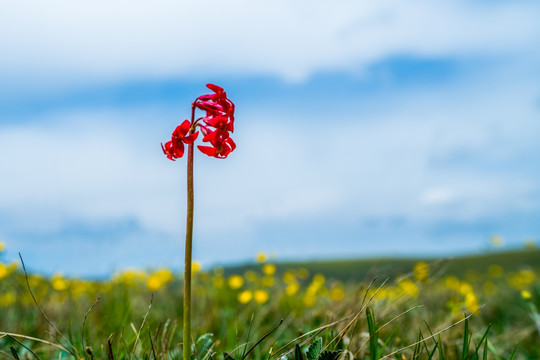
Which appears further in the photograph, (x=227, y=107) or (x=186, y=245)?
(x=227, y=107)

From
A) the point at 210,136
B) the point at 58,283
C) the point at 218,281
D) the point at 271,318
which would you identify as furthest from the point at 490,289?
the point at 210,136

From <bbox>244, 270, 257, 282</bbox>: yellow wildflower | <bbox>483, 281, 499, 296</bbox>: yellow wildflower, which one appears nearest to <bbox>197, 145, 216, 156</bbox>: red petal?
<bbox>244, 270, 257, 282</bbox>: yellow wildflower

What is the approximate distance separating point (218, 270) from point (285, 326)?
3.75 m

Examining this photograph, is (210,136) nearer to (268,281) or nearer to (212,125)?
(212,125)

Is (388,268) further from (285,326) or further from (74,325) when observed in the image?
(74,325)

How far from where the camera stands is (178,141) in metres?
2.01

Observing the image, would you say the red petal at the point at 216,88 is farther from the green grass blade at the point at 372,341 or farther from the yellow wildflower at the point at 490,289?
the yellow wildflower at the point at 490,289

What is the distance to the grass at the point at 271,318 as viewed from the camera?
2.45m

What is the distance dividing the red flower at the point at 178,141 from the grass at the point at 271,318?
0.64 m

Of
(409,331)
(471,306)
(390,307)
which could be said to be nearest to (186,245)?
(390,307)

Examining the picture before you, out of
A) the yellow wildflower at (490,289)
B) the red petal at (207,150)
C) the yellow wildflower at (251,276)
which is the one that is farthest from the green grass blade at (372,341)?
the yellow wildflower at (490,289)

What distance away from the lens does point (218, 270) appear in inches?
316

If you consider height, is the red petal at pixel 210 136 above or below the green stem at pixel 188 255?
above

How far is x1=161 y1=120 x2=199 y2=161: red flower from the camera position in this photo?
1949 mm
